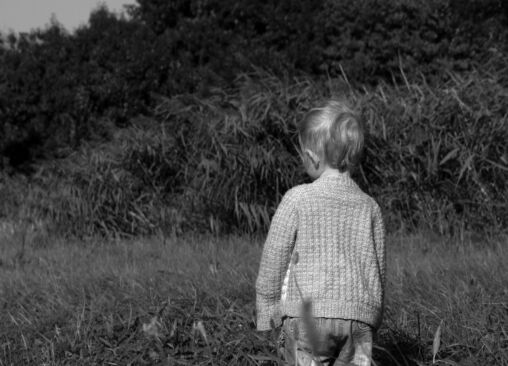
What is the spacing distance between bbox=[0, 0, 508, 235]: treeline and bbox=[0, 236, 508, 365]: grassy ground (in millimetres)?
1230

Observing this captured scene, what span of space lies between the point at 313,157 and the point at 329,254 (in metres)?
0.33

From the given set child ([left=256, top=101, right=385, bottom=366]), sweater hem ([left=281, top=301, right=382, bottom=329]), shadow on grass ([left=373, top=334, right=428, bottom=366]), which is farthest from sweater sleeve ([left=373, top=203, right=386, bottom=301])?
shadow on grass ([left=373, top=334, right=428, bottom=366])

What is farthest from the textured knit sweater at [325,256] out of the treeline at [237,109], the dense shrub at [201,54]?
the dense shrub at [201,54]

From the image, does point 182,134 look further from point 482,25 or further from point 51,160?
point 482,25

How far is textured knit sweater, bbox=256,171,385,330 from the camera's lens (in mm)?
2766

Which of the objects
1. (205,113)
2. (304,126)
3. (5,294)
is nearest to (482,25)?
(205,113)

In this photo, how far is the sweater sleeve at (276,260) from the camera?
2809 millimetres

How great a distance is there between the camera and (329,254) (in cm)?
279

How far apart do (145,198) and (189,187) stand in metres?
0.53

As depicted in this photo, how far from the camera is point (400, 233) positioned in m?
6.31

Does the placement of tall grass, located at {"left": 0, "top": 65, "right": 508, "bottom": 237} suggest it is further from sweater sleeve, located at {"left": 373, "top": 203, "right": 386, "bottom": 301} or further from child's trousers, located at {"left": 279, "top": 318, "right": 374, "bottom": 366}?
child's trousers, located at {"left": 279, "top": 318, "right": 374, "bottom": 366}

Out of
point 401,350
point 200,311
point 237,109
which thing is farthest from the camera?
point 237,109

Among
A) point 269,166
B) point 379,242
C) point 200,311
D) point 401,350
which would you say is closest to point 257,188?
point 269,166

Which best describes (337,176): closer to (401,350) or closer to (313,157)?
(313,157)
